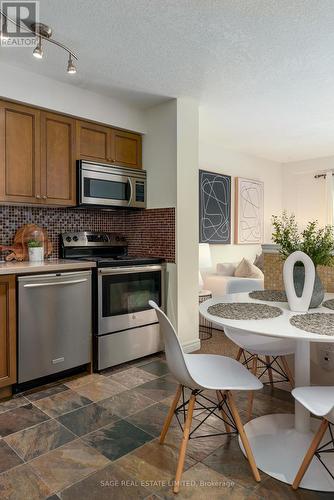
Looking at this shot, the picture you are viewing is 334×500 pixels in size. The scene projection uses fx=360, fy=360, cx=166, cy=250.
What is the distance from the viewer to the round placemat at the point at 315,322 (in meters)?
1.51

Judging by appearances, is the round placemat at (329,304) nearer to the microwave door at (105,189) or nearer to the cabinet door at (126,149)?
the microwave door at (105,189)

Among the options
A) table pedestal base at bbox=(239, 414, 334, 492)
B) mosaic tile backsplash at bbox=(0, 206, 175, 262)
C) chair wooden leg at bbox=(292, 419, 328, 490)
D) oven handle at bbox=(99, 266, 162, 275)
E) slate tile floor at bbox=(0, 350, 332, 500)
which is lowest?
slate tile floor at bbox=(0, 350, 332, 500)

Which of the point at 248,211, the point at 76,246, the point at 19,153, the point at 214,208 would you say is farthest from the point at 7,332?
the point at 248,211

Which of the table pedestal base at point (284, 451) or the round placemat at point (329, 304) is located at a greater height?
the round placemat at point (329, 304)

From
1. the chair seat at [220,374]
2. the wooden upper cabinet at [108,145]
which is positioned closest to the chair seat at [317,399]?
the chair seat at [220,374]

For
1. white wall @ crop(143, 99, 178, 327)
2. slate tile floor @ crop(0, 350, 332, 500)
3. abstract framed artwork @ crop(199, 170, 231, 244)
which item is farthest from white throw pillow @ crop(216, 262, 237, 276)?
slate tile floor @ crop(0, 350, 332, 500)

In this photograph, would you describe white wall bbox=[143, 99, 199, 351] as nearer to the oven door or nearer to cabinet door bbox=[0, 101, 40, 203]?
the oven door

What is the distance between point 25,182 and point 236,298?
185cm

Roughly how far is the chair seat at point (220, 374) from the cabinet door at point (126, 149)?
86.1 inches

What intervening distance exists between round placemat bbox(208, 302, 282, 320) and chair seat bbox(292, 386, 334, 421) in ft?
1.23

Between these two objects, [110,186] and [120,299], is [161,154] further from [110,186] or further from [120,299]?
[120,299]

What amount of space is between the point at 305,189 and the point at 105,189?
3.95 metres

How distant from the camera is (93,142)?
10.7 ft

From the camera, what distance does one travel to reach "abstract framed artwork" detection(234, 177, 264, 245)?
5340 millimetres
